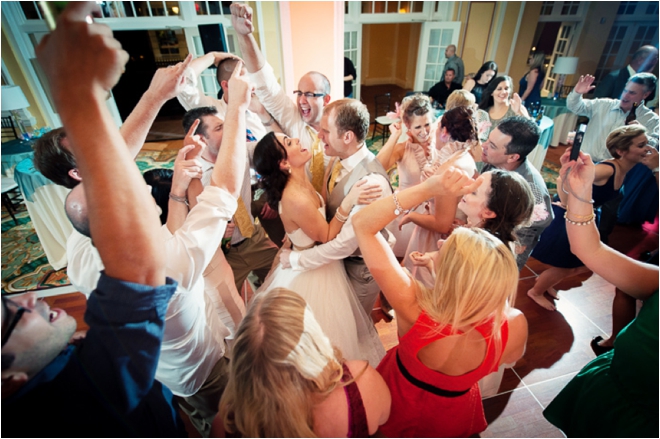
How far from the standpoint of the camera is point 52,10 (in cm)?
41

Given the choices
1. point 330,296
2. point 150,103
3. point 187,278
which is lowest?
point 330,296

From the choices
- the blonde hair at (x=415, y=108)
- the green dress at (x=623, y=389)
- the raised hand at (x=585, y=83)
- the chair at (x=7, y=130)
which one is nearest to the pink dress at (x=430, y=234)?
the blonde hair at (x=415, y=108)

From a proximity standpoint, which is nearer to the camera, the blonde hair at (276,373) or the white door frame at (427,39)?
the blonde hair at (276,373)

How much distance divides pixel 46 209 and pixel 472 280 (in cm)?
319

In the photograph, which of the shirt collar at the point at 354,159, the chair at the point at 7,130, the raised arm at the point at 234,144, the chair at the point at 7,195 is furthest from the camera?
the chair at the point at 7,195

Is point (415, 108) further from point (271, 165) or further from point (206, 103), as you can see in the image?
point (206, 103)

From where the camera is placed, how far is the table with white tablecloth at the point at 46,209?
7.82 ft

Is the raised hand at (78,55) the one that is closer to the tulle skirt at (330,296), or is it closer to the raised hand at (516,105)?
the tulle skirt at (330,296)

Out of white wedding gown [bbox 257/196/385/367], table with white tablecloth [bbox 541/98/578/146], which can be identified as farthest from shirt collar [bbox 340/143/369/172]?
table with white tablecloth [bbox 541/98/578/146]

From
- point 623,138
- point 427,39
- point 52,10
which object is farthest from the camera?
point 427,39

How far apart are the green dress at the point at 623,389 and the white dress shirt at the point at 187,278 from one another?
1.22 meters

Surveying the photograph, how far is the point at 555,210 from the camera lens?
237 cm

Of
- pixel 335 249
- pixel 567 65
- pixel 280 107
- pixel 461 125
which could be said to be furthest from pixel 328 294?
pixel 567 65

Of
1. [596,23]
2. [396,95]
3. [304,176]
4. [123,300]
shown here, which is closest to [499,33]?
[596,23]
